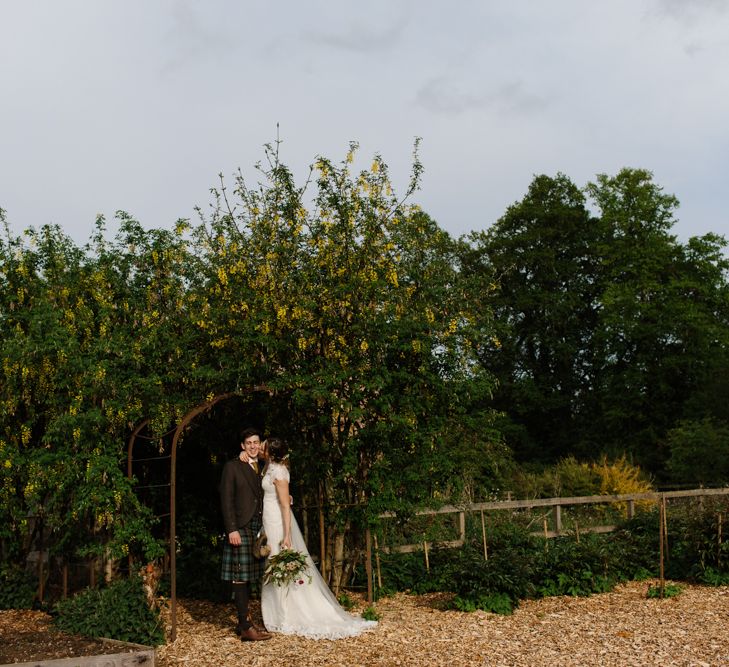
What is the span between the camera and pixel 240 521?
7.79 metres

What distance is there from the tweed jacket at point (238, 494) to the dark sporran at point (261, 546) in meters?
0.19

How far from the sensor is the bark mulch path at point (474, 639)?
694 centimetres

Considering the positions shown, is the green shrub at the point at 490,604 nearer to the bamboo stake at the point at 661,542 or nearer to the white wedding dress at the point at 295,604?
the white wedding dress at the point at 295,604

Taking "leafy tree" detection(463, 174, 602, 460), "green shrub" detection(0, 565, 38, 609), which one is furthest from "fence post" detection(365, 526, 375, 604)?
"leafy tree" detection(463, 174, 602, 460)

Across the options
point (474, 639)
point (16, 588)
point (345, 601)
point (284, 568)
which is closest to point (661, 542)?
point (474, 639)

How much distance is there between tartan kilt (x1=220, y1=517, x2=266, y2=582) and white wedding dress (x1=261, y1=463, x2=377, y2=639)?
0.18m

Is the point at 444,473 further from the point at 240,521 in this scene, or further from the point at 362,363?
the point at 240,521

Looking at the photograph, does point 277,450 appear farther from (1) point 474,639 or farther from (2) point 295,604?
(1) point 474,639

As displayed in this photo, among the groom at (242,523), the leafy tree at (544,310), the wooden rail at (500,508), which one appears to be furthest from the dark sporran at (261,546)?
the leafy tree at (544,310)

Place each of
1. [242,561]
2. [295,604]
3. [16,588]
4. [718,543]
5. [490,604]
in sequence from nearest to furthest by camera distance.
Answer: [242,561] < [295,604] < [490,604] < [16,588] < [718,543]

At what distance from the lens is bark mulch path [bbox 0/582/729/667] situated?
694 centimetres

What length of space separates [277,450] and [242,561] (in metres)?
0.98

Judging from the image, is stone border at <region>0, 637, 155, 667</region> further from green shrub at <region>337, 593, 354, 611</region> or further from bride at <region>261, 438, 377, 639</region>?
green shrub at <region>337, 593, 354, 611</region>

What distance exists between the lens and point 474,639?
7598 millimetres
